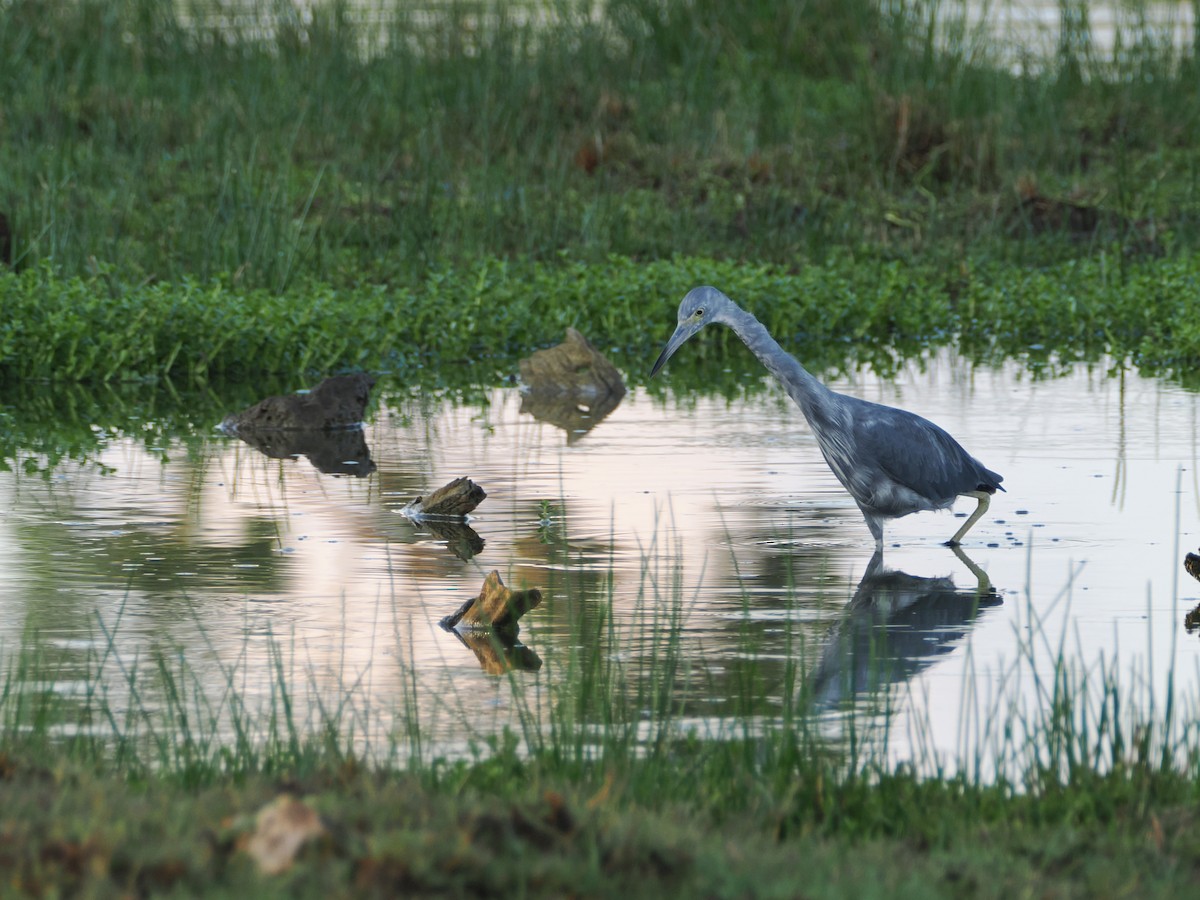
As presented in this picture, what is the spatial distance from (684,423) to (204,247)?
450 cm

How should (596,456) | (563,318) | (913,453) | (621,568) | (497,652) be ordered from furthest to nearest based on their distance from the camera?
(563,318) < (596,456) < (913,453) < (621,568) < (497,652)

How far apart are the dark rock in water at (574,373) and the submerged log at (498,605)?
5657 mm

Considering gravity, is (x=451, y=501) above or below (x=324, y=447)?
below

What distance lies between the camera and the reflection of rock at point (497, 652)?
21.5 feet

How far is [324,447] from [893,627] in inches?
179

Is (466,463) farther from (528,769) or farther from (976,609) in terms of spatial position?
(528,769)

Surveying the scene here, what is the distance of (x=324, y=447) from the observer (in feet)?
35.9

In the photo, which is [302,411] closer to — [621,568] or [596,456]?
[596,456]

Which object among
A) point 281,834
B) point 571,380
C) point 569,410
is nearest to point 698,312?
point 569,410

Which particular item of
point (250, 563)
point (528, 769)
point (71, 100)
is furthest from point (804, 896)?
point (71, 100)

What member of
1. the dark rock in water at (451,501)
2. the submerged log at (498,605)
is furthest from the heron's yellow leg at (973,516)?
the submerged log at (498,605)

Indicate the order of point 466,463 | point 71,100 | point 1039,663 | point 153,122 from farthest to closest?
1. point 71,100
2. point 153,122
3. point 466,463
4. point 1039,663

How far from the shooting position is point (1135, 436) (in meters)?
10.7

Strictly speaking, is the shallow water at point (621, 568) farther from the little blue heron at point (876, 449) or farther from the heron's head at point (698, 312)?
the heron's head at point (698, 312)
